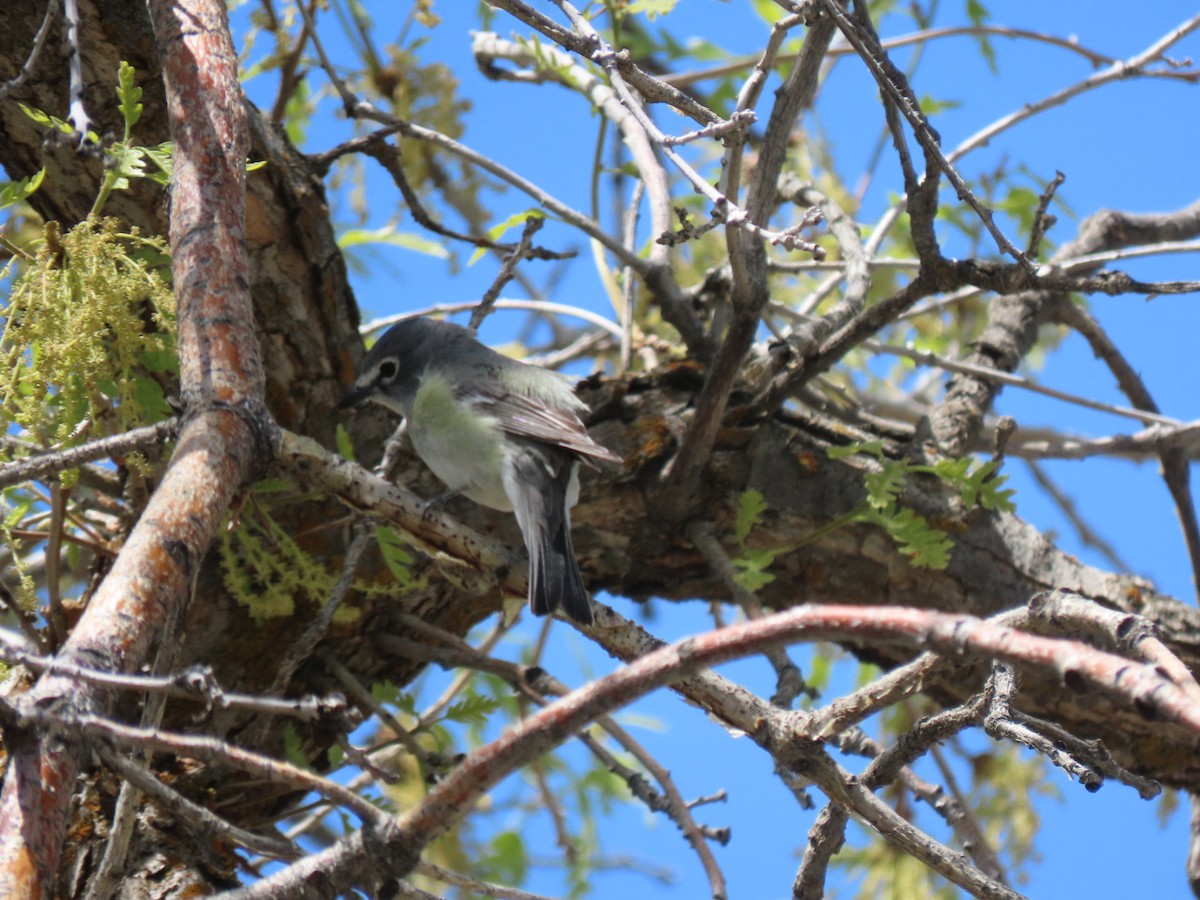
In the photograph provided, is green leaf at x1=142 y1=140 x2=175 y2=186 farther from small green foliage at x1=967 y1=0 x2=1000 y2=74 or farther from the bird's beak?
small green foliage at x1=967 y1=0 x2=1000 y2=74

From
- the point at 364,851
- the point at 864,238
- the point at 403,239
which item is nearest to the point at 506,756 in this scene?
the point at 364,851

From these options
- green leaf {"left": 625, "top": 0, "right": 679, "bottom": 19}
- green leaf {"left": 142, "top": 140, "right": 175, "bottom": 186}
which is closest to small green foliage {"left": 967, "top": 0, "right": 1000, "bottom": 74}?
green leaf {"left": 625, "top": 0, "right": 679, "bottom": 19}

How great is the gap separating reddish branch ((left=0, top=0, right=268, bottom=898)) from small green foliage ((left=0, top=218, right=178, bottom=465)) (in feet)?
0.56

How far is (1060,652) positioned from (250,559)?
95.6 inches

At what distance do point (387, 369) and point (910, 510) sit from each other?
1.77 meters

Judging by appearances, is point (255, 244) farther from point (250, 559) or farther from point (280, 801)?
point (280, 801)

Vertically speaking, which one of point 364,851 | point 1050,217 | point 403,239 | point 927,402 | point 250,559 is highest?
point 927,402

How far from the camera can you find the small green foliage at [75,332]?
7.97ft

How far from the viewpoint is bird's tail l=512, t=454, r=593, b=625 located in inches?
119

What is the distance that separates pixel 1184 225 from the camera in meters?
5.05

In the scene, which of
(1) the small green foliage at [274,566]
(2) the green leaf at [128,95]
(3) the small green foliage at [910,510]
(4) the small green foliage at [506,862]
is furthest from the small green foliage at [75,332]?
(4) the small green foliage at [506,862]

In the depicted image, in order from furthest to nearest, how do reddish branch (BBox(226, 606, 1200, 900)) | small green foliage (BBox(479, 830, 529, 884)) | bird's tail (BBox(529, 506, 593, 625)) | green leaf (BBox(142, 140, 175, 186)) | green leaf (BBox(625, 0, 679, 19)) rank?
1. small green foliage (BBox(479, 830, 529, 884))
2. green leaf (BBox(625, 0, 679, 19))
3. bird's tail (BBox(529, 506, 593, 625))
4. green leaf (BBox(142, 140, 175, 186))
5. reddish branch (BBox(226, 606, 1200, 900))

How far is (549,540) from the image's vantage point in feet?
11.2

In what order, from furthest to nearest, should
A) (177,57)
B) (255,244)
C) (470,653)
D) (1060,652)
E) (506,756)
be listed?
(470,653) → (255,244) → (177,57) → (506,756) → (1060,652)
